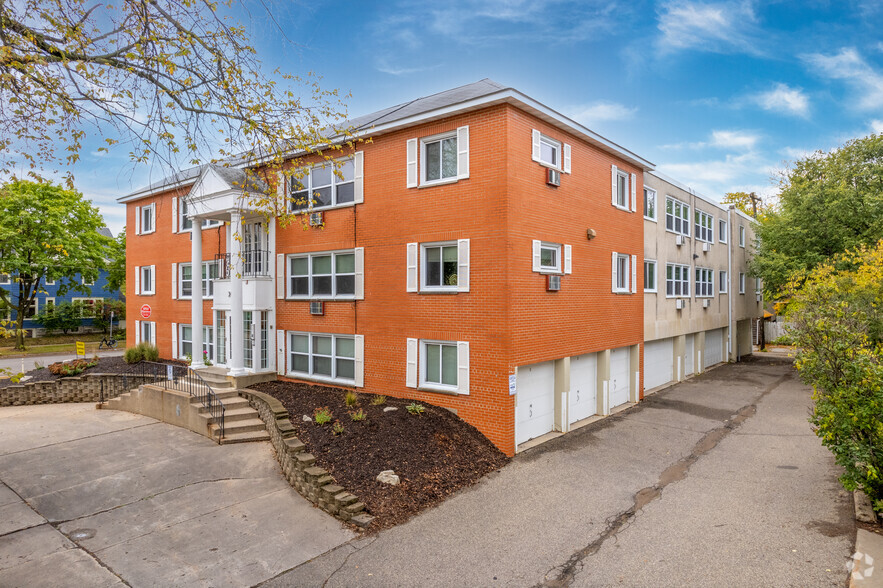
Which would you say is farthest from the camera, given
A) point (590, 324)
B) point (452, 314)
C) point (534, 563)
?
point (590, 324)

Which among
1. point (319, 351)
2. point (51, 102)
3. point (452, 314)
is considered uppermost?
point (51, 102)

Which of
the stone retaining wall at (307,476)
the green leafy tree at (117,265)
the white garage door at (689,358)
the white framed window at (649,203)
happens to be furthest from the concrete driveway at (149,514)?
the green leafy tree at (117,265)

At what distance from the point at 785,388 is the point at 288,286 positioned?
806 inches

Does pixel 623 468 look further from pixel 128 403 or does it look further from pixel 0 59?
pixel 128 403

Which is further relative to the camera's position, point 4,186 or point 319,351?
point 319,351

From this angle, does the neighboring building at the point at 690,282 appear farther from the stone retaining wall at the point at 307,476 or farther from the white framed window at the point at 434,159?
the stone retaining wall at the point at 307,476

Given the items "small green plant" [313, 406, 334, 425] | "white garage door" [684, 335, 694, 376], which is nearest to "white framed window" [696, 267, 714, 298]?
"white garage door" [684, 335, 694, 376]

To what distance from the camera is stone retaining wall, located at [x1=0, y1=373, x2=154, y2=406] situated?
57.2 ft

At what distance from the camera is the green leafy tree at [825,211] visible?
22.8 metres

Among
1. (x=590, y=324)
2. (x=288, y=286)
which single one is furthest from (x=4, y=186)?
(x=590, y=324)

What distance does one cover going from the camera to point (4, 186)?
7.60 metres

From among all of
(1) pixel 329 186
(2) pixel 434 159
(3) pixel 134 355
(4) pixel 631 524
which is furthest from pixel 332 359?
(3) pixel 134 355

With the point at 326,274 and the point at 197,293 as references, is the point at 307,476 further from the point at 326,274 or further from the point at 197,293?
the point at 197,293

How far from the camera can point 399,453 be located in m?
9.79
